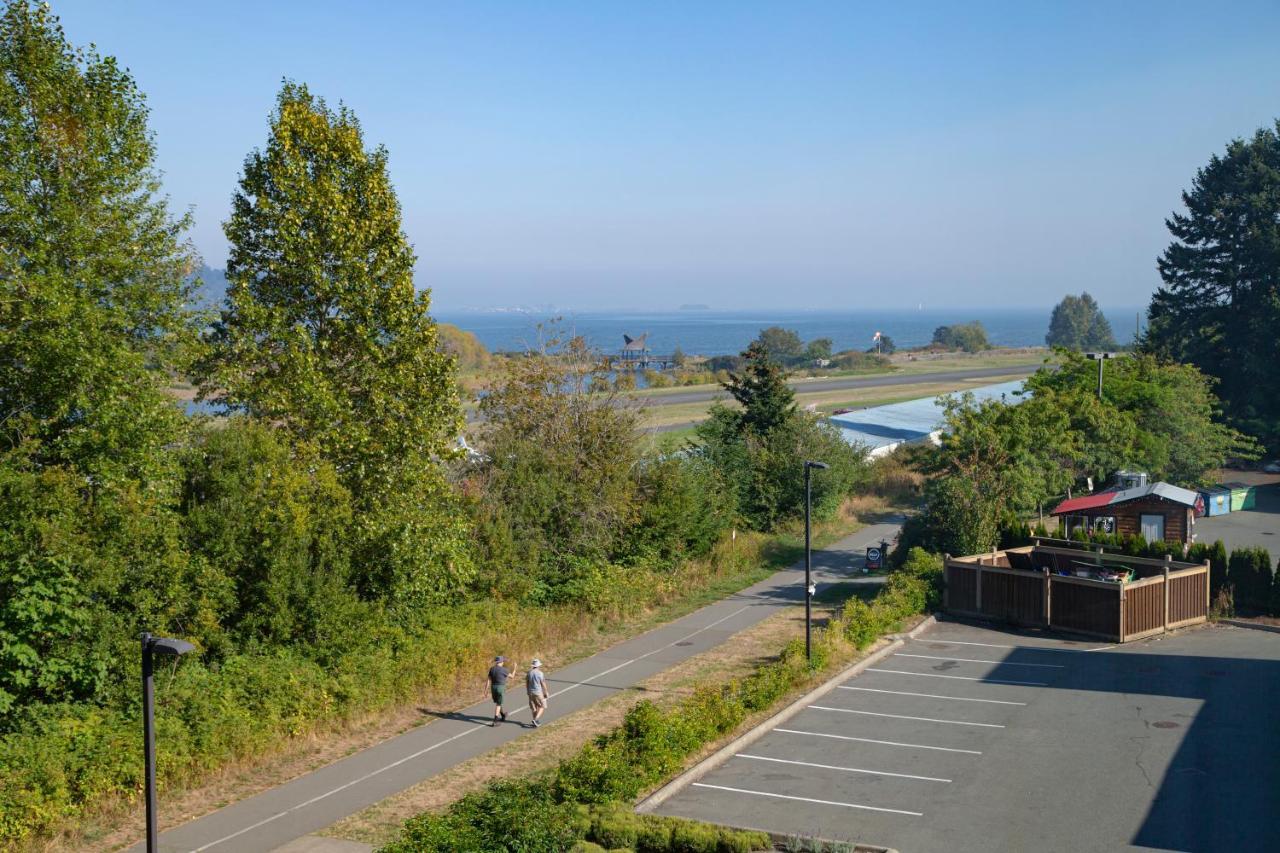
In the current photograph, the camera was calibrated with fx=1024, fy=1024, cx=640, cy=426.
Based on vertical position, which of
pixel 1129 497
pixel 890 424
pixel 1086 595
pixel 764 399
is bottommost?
pixel 1086 595

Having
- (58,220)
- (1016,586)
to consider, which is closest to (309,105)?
(58,220)

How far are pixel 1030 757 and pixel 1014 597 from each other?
430 inches

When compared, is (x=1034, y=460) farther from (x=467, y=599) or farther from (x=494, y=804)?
(x=494, y=804)

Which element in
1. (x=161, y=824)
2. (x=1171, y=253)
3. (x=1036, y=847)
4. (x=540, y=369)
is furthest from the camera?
(x=1171, y=253)

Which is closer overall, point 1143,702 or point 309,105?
point 1143,702

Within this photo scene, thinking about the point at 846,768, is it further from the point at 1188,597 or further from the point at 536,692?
the point at 1188,597

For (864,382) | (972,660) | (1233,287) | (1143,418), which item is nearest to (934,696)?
(972,660)

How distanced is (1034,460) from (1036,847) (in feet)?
74.7

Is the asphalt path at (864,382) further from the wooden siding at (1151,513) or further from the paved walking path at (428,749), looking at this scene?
the paved walking path at (428,749)

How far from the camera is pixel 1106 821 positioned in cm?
1537

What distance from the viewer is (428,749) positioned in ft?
63.7

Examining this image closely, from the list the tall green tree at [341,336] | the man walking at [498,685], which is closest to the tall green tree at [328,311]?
the tall green tree at [341,336]

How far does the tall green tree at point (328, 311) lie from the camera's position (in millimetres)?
22125

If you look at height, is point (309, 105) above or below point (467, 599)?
above
